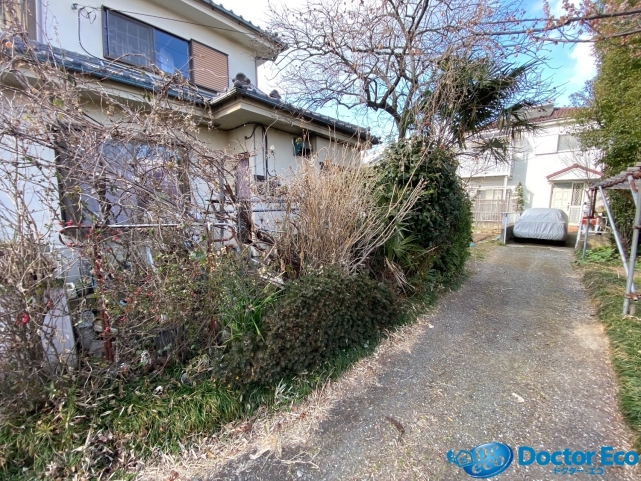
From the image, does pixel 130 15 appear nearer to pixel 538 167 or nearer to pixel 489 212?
pixel 489 212

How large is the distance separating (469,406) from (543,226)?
10.6 metres

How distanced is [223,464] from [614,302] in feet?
18.6

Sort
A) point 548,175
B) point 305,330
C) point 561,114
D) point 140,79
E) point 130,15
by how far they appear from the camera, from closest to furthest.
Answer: point 305,330
point 140,79
point 130,15
point 561,114
point 548,175

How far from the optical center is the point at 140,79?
4512mm

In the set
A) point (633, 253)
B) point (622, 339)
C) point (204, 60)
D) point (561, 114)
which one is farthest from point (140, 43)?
point (561, 114)

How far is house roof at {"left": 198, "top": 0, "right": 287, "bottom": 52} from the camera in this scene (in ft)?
23.1

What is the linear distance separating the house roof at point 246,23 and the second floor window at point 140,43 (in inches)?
47.5

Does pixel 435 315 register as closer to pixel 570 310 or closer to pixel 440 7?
pixel 570 310

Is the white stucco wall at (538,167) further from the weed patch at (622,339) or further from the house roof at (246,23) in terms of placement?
the house roof at (246,23)

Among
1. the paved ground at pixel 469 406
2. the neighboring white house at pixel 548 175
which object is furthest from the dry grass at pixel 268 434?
the neighboring white house at pixel 548 175

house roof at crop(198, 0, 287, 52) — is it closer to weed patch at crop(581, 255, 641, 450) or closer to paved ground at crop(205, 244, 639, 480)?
paved ground at crop(205, 244, 639, 480)

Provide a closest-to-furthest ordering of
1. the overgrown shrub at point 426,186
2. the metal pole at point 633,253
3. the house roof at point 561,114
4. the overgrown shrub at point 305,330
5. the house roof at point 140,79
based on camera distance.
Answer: the overgrown shrub at point 305,330, the house roof at point 140,79, the metal pole at point 633,253, the overgrown shrub at point 426,186, the house roof at point 561,114

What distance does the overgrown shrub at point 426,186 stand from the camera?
434 cm

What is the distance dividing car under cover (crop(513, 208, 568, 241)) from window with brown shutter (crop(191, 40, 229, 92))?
37.7 ft
